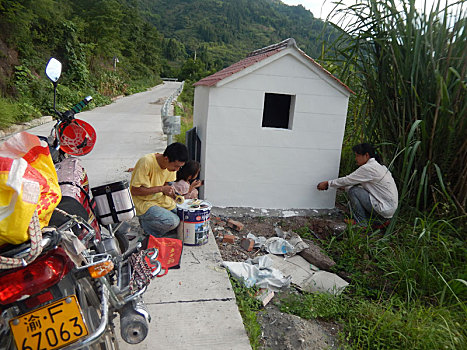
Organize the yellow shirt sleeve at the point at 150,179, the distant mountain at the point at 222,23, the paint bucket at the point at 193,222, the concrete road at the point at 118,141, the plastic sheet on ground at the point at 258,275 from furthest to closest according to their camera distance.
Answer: the distant mountain at the point at 222,23 → the concrete road at the point at 118,141 → the paint bucket at the point at 193,222 → the yellow shirt sleeve at the point at 150,179 → the plastic sheet on ground at the point at 258,275

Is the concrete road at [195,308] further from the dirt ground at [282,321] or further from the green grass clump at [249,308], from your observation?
the dirt ground at [282,321]

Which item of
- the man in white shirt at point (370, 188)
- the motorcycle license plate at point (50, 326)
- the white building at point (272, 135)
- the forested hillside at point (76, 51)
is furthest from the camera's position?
the forested hillside at point (76, 51)

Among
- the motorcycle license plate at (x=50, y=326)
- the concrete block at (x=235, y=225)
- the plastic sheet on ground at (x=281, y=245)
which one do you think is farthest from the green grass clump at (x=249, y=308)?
the motorcycle license plate at (x=50, y=326)

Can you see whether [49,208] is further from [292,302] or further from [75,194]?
[292,302]

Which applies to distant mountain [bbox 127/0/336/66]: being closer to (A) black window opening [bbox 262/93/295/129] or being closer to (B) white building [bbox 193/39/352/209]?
(A) black window opening [bbox 262/93/295/129]

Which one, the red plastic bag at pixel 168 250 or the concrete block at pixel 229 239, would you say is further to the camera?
the concrete block at pixel 229 239

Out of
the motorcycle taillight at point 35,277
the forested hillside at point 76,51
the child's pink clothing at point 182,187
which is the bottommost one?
the child's pink clothing at point 182,187

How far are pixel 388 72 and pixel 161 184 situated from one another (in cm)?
324

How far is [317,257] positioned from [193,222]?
1.42m

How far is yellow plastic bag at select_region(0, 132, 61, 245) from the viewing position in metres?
1.34

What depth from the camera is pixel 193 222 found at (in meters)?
3.51

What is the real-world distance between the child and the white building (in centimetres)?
68

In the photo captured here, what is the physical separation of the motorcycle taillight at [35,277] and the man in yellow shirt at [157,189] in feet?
5.85

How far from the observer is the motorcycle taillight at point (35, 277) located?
4.56 feet
